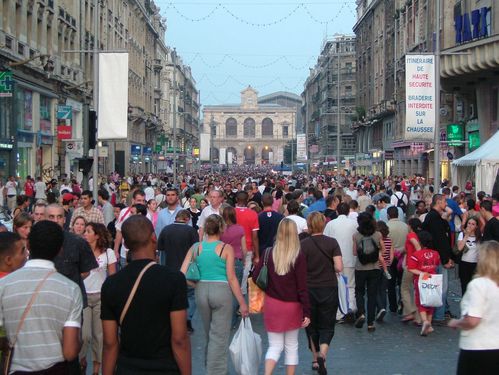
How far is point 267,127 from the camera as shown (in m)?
190

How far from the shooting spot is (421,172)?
157ft

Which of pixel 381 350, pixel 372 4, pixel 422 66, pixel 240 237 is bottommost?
pixel 381 350

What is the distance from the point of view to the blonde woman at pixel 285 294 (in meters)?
7.27

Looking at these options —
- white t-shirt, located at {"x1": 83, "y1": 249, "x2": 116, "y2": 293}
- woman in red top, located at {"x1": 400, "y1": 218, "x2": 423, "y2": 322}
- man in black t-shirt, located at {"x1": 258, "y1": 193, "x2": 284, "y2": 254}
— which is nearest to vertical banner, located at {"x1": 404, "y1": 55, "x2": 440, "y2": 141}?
man in black t-shirt, located at {"x1": 258, "y1": 193, "x2": 284, "y2": 254}

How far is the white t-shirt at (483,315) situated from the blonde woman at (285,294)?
2072mm

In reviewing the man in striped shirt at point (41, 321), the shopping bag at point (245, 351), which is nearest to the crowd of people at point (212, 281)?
the man in striped shirt at point (41, 321)

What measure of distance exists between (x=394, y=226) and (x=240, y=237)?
2567 millimetres

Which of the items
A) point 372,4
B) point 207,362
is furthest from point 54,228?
point 372,4

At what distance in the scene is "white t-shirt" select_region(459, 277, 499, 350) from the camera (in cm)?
537

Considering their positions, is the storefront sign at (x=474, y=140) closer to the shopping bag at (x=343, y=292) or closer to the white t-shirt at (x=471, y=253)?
the white t-shirt at (x=471, y=253)

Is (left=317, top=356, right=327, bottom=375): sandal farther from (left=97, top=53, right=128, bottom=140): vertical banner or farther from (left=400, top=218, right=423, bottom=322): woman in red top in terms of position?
Result: (left=97, top=53, right=128, bottom=140): vertical banner

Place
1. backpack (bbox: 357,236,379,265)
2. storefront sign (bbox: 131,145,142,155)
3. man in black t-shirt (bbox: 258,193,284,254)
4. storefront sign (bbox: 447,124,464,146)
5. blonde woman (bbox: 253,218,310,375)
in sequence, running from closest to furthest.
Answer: blonde woman (bbox: 253,218,310,375), backpack (bbox: 357,236,379,265), man in black t-shirt (bbox: 258,193,284,254), storefront sign (bbox: 447,124,464,146), storefront sign (bbox: 131,145,142,155)

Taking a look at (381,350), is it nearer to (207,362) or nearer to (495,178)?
(207,362)

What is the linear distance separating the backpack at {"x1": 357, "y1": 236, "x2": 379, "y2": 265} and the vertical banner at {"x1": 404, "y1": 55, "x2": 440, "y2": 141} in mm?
8973
